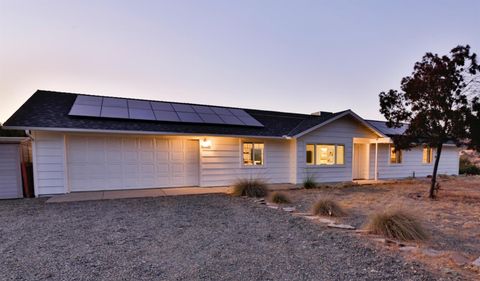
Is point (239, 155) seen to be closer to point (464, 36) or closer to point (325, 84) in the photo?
point (325, 84)

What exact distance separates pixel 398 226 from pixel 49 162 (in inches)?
373

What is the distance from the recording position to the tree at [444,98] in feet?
24.2

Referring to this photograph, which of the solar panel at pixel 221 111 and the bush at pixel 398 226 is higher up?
the solar panel at pixel 221 111

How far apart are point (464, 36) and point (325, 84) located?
21.6 ft

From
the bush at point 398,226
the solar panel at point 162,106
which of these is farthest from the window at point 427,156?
the solar panel at point 162,106

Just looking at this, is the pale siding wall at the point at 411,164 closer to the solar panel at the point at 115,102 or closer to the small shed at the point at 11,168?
the solar panel at the point at 115,102

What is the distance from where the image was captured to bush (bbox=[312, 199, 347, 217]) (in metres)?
5.55

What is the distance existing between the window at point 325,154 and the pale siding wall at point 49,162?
30.6ft

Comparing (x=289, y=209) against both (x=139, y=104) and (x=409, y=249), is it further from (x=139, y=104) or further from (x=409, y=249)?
(x=139, y=104)

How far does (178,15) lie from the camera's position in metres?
9.14

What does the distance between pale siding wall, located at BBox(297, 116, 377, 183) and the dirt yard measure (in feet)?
4.34

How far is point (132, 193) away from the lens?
8.12 meters

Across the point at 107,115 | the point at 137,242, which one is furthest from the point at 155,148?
the point at 137,242

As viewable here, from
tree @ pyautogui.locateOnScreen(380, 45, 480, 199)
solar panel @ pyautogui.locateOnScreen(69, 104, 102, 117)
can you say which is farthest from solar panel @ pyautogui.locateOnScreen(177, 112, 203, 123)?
tree @ pyautogui.locateOnScreen(380, 45, 480, 199)
